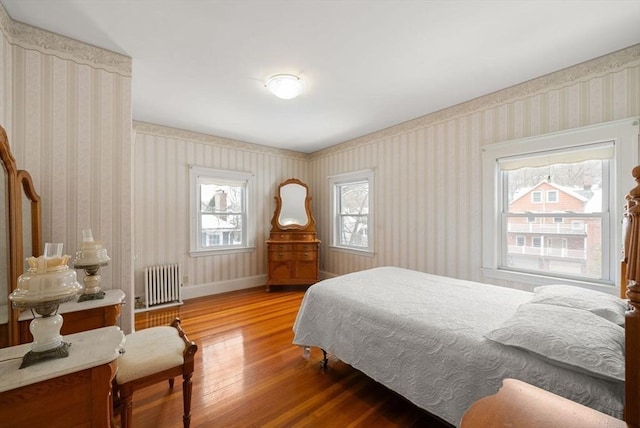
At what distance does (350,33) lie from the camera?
1865 mm

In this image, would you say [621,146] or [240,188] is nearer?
[621,146]

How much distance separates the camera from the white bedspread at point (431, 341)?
3.73 feet

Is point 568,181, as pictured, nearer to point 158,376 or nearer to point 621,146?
point 621,146

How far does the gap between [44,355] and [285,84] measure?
240 cm

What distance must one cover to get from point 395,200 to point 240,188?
2705 mm

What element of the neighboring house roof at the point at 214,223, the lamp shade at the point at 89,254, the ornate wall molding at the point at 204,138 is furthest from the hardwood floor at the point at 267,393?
the ornate wall molding at the point at 204,138

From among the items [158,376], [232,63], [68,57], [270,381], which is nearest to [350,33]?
[232,63]

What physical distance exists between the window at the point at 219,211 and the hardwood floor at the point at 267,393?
1.66 m

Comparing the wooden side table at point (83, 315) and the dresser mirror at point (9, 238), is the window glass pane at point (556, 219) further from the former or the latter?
the dresser mirror at point (9, 238)

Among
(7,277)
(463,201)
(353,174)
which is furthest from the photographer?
(353,174)

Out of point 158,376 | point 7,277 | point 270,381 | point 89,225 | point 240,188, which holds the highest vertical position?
point 240,188

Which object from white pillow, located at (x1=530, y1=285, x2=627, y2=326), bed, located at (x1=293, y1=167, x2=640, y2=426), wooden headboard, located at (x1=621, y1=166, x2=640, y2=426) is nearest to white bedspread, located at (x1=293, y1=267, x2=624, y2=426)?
bed, located at (x1=293, y1=167, x2=640, y2=426)

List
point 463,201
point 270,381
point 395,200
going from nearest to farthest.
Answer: point 270,381
point 463,201
point 395,200

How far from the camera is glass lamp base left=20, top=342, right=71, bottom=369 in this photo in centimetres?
101
